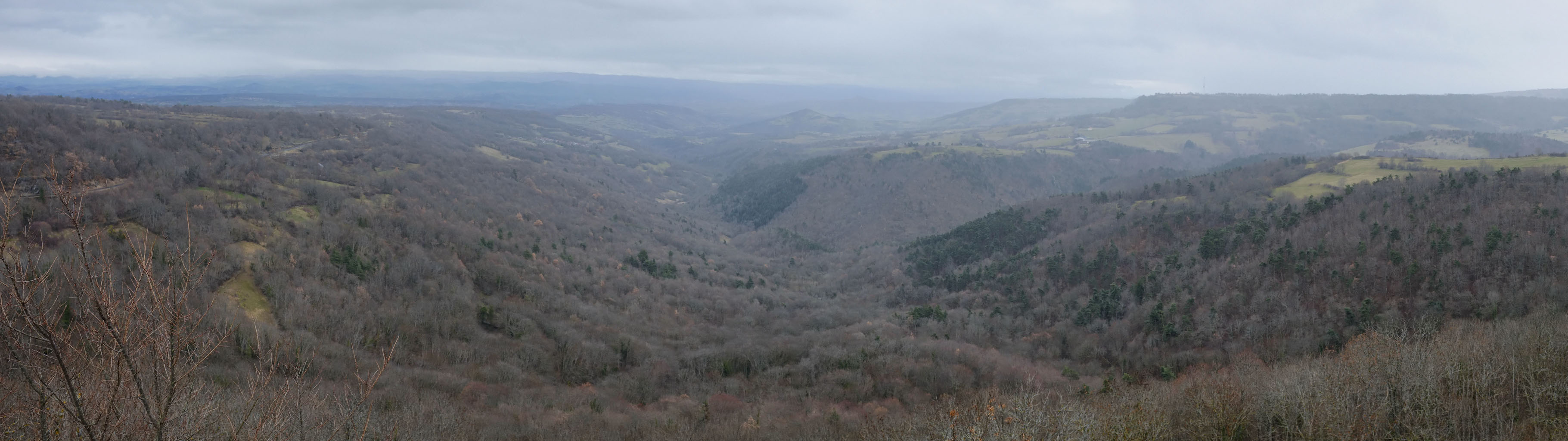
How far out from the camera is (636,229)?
11319 centimetres

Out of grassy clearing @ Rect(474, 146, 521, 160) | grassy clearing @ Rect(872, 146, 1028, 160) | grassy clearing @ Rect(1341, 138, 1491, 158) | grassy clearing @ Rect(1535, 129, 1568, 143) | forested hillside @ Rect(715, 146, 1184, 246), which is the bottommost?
forested hillside @ Rect(715, 146, 1184, 246)

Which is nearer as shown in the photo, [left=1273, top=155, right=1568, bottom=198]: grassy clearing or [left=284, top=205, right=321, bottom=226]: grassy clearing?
[left=284, top=205, right=321, bottom=226]: grassy clearing

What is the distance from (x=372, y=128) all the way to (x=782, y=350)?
379ft

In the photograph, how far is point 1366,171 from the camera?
258ft

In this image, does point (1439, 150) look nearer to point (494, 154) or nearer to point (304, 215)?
point (304, 215)

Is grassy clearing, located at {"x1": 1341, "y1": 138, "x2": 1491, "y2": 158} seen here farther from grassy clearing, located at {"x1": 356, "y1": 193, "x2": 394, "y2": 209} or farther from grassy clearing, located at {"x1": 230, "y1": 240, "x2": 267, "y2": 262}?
grassy clearing, located at {"x1": 230, "y1": 240, "x2": 267, "y2": 262}

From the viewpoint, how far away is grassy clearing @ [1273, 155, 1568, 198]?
66625 millimetres

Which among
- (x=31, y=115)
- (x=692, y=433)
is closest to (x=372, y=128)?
(x=31, y=115)

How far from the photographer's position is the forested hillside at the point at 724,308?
1239 cm

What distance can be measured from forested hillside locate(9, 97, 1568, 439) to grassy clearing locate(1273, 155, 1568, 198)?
2.89ft

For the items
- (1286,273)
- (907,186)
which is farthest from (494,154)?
(1286,273)

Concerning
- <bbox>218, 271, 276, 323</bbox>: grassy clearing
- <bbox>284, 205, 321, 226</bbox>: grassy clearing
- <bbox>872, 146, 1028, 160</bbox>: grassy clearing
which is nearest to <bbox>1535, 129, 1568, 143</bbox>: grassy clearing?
<bbox>872, 146, 1028, 160</bbox>: grassy clearing

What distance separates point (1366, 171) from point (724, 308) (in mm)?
80306

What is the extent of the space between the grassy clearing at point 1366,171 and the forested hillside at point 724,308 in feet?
2.89
